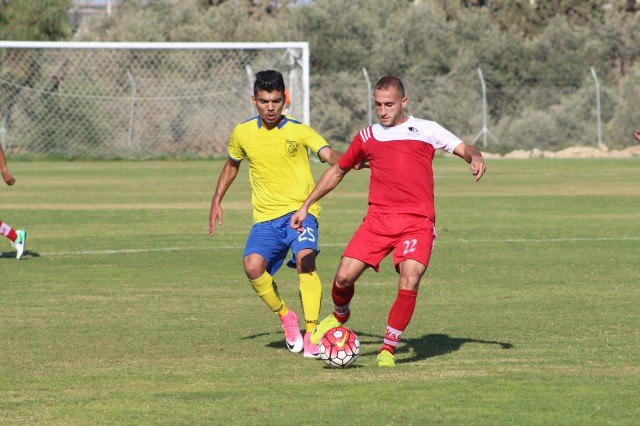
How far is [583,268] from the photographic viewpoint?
1490 cm

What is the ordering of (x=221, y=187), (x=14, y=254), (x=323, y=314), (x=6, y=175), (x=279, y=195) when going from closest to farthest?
(x=279, y=195)
(x=221, y=187)
(x=323, y=314)
(x=6, y=175)
(x=14, y=254)

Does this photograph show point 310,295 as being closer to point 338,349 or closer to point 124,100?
point 338,349

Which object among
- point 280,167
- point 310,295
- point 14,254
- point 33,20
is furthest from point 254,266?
point 33,20

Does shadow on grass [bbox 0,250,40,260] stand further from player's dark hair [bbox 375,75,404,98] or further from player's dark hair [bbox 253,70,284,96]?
player's dark hair [bbox 375,75,404,98]

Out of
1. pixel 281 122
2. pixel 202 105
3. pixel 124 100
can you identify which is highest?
pixel 281 122

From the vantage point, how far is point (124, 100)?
4934 cm

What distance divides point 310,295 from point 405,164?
1311 mm

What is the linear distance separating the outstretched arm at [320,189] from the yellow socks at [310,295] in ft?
1.73

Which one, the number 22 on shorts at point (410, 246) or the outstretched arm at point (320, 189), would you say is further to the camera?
the outstretched arm at point (320, 189)

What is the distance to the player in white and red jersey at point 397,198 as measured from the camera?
866cm

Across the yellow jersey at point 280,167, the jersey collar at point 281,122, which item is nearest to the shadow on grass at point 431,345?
the yellow jersey at point 280,167

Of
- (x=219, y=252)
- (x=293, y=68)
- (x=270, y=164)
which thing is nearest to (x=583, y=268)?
(x=219, y=252)

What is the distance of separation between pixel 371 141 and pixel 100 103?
133 ft

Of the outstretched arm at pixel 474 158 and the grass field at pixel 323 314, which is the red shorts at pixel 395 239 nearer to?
the outstretched arm at pixel 474 158
